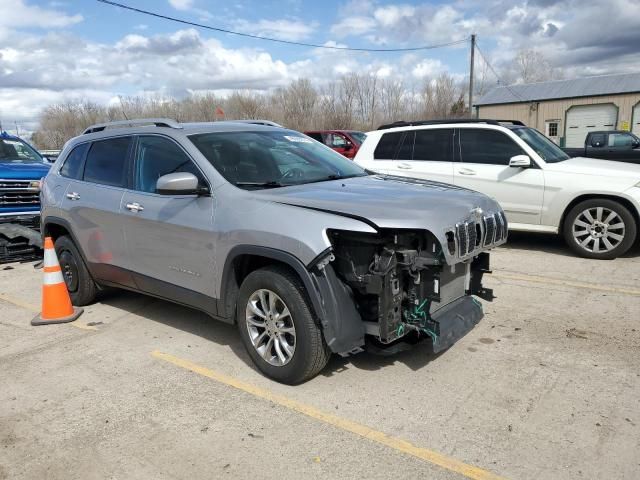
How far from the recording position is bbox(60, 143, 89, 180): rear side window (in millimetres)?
5879

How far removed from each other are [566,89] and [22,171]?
4624 cm

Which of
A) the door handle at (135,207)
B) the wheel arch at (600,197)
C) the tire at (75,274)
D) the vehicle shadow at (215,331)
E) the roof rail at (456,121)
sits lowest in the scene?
the vehicle shadow at (215,331)

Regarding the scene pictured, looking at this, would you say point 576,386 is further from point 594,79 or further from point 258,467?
point 594,79

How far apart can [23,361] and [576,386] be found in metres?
4.45

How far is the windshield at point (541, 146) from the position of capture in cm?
784

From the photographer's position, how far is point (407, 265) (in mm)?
3539

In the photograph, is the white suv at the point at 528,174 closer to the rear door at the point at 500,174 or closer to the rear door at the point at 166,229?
the rear door at the point at 500,174

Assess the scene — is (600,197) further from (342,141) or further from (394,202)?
(342,141)

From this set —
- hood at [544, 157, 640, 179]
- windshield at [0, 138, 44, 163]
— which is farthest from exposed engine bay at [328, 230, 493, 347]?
windshield at [0, 138, 44, 163]

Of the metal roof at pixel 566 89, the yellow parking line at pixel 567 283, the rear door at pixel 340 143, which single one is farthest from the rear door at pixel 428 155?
the metal roof at pixel 566 89

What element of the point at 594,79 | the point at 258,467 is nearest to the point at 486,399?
the point at 258,467

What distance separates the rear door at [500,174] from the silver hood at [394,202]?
3609 mm

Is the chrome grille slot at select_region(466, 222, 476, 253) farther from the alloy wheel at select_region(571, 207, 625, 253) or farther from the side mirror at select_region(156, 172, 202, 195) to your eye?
the alloy wheel at select_region(571, 207, 625, 253)

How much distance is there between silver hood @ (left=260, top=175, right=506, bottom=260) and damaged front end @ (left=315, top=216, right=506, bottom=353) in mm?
97
